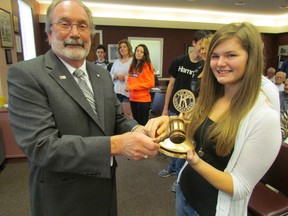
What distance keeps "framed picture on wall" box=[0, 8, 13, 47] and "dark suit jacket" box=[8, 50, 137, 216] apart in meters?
3.19

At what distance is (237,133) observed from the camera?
0.93 m

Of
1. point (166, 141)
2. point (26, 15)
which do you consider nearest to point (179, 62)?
point (166, 141)

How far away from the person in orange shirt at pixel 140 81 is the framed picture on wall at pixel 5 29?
208cm

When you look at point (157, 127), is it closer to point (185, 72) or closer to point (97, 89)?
point (97, 89)

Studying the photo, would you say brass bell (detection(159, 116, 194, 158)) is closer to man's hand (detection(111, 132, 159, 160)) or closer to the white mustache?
man's hand (detection(111, 132, 159, 160))

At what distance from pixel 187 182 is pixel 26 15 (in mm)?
5841

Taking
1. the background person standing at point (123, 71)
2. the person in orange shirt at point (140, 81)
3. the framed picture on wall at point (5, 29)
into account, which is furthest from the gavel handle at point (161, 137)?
the framed picture on wall at point (5, 29)

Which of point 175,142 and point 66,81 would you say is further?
point 66,81

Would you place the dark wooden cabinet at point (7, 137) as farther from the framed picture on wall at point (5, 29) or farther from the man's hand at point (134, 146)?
the man's hand at point (134, 146)

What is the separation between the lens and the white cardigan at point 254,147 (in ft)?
2.79

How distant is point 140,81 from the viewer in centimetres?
327

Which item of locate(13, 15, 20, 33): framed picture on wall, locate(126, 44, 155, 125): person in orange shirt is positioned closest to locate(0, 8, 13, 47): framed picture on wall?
locate(13, 15, 20, 33): framed picture on wall

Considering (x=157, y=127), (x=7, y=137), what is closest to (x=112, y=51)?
(x=7, y=137)

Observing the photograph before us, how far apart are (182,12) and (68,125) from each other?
7115mm
